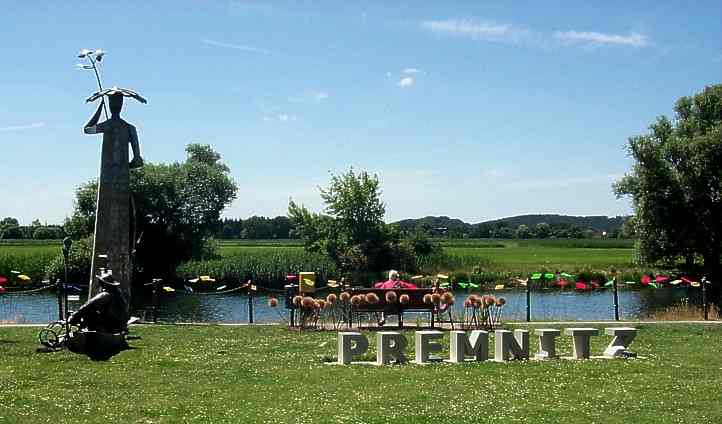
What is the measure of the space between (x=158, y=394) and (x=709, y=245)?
4337 centimetres

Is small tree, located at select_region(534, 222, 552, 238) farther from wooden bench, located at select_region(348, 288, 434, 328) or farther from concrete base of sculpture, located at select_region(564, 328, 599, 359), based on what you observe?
concrete base of sculpture, located at select_region(564, 328, 599, 359)

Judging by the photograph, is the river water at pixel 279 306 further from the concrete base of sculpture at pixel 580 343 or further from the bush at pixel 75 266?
the concrete base of sculpture at pixel 580 343

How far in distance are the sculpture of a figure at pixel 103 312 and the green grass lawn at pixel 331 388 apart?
0.71 metres

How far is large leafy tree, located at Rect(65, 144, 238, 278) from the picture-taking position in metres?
56.6

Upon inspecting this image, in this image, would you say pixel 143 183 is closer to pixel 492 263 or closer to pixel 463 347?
pixel 492 263

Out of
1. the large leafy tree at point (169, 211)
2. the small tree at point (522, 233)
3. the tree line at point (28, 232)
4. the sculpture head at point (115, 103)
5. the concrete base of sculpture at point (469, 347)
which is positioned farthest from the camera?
Answer: the small tree at point (522, 233)

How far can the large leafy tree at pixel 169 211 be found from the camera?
56.6 m

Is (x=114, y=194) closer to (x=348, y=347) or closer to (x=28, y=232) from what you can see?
(x=348, y=347)

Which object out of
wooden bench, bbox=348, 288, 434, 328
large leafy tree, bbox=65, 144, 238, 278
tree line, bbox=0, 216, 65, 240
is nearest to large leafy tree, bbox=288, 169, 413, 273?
large leafy tree, bbox=65, 144, 238, 278

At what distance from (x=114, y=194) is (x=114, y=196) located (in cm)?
5

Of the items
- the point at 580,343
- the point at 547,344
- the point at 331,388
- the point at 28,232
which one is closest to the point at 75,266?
the point at 547,344

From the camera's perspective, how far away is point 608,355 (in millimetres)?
16172

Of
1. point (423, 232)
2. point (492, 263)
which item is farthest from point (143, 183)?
point (492, 263)

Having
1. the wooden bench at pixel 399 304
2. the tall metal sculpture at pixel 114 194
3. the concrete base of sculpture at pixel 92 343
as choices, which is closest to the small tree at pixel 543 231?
the wooden bench at pixel 399 304
